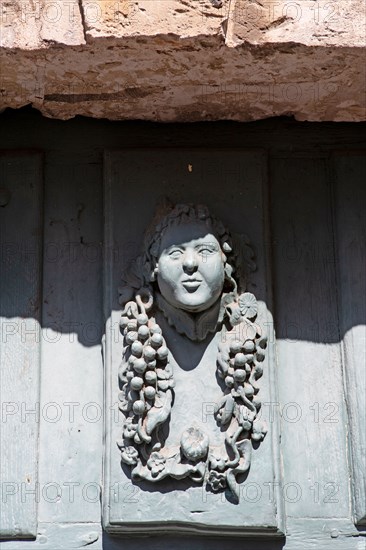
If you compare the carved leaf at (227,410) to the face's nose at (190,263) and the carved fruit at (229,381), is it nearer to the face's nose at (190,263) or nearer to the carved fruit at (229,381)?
the carved fruit at (229,381)

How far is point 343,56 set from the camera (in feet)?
8.89

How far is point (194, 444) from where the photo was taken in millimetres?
2746

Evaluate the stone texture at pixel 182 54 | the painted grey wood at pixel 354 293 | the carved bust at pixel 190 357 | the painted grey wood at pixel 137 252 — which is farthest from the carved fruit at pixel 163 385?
the stone texture at pixel 182 54

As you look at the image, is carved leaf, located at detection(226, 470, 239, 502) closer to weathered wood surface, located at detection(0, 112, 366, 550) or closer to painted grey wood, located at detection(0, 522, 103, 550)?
weathered wood surface, located at detection(0, 112, 366, 550)

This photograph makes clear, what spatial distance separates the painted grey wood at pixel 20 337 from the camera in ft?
9.20

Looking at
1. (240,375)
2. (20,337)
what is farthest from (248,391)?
(20,337)

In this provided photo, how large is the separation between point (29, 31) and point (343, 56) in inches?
24.6

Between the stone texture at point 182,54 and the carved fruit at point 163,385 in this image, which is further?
the carved fruit at point 163,385

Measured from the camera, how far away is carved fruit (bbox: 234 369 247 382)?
279 cm

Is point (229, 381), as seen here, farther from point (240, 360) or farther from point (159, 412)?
point (159, 412)

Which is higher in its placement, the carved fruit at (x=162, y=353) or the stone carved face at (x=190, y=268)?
the stone carved face at (x=190, y=268)

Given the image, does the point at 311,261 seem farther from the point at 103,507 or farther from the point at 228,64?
the point at 103,507

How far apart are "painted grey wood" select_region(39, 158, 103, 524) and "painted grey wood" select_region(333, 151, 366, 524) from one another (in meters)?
0.52

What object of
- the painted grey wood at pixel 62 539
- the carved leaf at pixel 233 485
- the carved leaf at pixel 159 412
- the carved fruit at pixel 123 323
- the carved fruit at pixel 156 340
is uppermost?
the carved fruit at pixel 123 323
